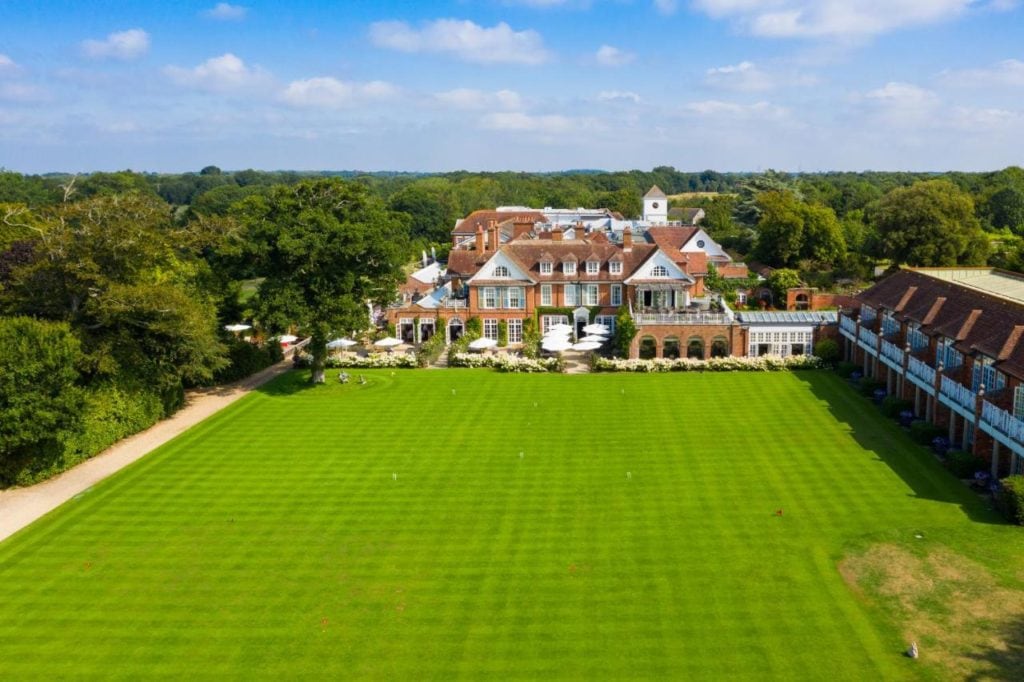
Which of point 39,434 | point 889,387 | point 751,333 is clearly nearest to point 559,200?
point 751,333

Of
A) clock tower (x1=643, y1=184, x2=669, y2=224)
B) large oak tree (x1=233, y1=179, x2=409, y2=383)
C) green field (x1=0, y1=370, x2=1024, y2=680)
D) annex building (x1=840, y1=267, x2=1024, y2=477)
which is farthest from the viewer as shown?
clock tower (x1=643, y1=184, x2=669, y2=224)

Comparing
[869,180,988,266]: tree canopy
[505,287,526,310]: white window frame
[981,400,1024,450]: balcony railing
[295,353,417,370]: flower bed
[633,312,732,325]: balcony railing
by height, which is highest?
[869,180,988,266]: tree canopy

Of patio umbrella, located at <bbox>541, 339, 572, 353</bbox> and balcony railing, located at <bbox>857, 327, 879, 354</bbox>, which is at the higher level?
balcony railing, located at <bbox>857, 327, 879, 354</bbox>

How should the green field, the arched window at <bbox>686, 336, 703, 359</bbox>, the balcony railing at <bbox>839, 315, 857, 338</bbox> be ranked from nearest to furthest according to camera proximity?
the green field
the balcony railing at <bbox>839, 315, 857, 338</bbox>
the arched window at <bbox>686, 336, 703, 359</bbox>

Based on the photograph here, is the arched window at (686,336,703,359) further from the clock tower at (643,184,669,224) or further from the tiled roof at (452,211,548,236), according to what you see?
the clock tower at (643,184,669,224)

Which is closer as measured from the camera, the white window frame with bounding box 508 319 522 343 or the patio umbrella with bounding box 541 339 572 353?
the patio umbrella with bounding box 541 339 572 353

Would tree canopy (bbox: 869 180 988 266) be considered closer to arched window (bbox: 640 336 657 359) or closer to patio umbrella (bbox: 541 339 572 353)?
arched window (bbox: 640 336 657 359)

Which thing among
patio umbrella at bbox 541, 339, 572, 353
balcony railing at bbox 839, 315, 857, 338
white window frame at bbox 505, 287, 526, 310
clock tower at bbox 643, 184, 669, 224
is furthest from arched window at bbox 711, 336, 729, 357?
clock tower at bbox 643, 184, 669, 224
